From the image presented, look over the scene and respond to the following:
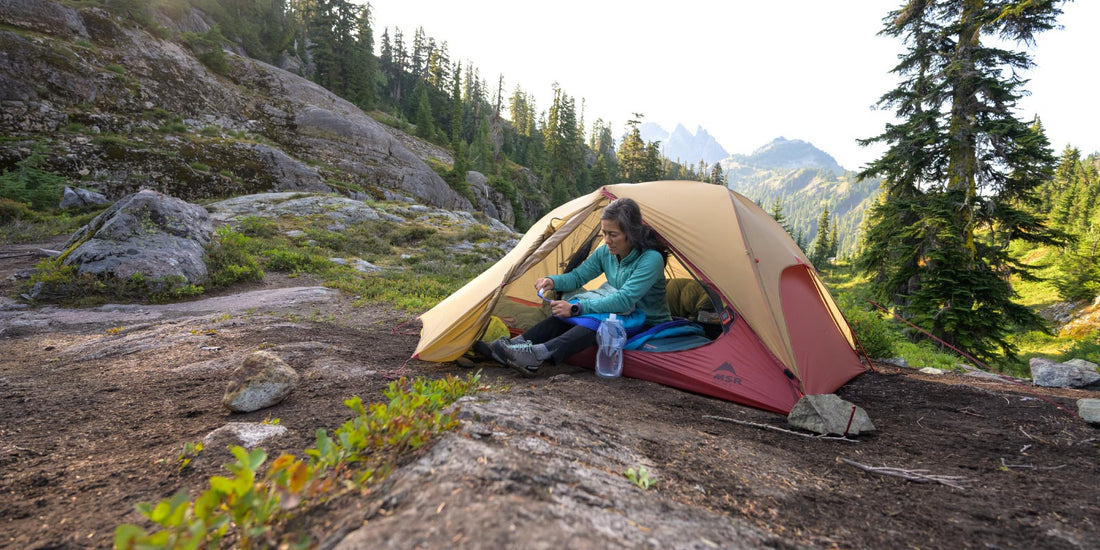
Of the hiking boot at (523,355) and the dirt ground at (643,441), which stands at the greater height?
the hiking boot at (523,355)

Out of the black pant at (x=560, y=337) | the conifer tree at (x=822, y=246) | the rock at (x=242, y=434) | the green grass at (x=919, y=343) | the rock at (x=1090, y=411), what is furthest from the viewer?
the conifer tree at (x=822, y=246)

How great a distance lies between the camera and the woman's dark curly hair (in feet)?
15.0

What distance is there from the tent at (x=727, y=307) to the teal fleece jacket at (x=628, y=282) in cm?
42

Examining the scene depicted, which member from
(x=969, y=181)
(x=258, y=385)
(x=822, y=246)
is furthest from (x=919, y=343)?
(x=822, y=246)

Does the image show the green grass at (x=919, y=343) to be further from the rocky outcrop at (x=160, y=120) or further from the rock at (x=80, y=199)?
the rocky outcrop at (x=160, y=120)

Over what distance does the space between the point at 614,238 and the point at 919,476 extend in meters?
3.05

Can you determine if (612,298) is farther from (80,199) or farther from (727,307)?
(80,199)

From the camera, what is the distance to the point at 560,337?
4.35 m

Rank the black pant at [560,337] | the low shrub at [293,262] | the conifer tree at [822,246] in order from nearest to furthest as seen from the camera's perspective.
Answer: the black pant at [560,337]
the low shrub at [293,262]
the conifer tree at [822,246]

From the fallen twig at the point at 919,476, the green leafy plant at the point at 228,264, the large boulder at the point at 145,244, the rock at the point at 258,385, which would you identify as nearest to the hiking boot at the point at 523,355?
the rock at the point at 258,385

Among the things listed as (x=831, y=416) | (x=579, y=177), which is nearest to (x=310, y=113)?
(x=831, y=416)

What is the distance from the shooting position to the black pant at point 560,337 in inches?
169

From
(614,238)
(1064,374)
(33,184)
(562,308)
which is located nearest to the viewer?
(562,308)

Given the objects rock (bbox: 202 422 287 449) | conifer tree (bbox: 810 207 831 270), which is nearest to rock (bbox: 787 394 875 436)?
rock (bbox: 202 422 287 449)
